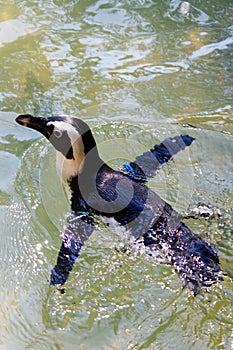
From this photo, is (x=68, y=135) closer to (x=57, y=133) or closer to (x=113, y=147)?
(x=57, y=133)

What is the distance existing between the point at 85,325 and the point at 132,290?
1.34ft

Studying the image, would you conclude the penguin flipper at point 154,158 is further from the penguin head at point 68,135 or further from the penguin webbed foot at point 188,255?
the penguin webbed foot at point 188,255

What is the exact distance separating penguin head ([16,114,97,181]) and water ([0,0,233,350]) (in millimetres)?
472

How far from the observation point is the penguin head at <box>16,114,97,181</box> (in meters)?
3.18

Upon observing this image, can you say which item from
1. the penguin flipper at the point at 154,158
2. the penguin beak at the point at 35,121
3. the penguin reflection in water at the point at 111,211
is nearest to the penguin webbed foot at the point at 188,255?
the penguin reflection in water at the point at 111,211

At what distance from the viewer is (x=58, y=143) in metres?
3.29

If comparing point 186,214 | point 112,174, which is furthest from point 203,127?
point 112,174

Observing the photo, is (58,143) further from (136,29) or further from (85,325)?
(136,29)

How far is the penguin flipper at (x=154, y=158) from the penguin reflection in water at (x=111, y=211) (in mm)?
472

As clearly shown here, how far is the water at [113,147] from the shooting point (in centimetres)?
304

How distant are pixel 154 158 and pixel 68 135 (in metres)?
1.08

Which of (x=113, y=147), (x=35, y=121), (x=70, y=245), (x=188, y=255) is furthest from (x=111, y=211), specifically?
(x=113, y=147)

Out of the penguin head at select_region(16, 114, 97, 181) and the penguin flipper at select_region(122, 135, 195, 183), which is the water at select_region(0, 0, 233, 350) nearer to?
the penguin flipper at select_region(122, 135, 195, 183)

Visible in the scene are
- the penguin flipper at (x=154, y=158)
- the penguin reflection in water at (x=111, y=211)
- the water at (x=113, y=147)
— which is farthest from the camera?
the penguin flipper at (x=154, y=158)
